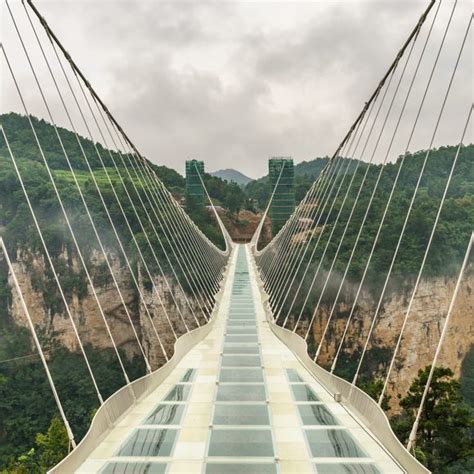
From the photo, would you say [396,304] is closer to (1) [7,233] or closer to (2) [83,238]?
(2) [83,238]

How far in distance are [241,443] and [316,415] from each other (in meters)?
1.32

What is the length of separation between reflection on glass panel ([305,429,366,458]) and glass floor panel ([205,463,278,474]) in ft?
1.76

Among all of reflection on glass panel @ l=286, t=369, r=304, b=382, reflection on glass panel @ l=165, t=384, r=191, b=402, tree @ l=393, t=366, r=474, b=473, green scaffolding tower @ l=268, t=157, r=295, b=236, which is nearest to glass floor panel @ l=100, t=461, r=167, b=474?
reflection on glass panel @ l=165, t=384, r=191, b=402

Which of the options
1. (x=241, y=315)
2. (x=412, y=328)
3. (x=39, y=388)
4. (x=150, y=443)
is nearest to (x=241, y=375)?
(x=150, y=443)

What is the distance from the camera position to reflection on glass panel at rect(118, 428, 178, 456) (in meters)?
4.96

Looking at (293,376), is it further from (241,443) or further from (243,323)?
(243,323)

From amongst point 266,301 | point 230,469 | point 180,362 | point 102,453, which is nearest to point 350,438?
point 230,469

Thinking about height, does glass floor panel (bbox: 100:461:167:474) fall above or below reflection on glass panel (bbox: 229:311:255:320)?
below

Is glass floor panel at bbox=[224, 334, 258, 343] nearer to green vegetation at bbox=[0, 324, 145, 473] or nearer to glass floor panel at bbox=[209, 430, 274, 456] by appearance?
glass floor panel at bbox=[209, 430, 274, 456]

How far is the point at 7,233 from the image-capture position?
3241 centimetres

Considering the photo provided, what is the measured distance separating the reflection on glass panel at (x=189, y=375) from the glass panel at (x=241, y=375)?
49 cm

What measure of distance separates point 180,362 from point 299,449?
16.2 ft

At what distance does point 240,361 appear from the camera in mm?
9742

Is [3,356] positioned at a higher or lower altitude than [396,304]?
lower
